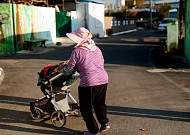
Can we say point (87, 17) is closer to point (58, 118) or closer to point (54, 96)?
point (54, 96)

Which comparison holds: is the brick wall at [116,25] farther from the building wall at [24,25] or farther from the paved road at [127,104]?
the paved road at [127,104]

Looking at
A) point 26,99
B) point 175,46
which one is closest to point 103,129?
point 26,99

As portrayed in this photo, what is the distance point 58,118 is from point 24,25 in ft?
45.8

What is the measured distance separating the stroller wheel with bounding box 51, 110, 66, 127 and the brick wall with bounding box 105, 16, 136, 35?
2857cm

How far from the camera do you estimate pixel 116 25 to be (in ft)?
124

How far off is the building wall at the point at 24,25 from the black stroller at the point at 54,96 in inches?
478

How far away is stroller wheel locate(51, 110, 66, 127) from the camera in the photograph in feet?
18.4

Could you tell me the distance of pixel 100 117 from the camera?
529cm

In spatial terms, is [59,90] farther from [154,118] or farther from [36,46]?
[36,46]

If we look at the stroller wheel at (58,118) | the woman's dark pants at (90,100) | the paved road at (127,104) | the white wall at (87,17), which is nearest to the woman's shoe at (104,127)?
the paved road at (127,104)

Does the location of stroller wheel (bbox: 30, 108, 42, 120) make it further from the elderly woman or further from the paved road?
the elderly woman

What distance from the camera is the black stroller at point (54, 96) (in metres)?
5.60

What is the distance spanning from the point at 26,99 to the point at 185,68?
6.65 m

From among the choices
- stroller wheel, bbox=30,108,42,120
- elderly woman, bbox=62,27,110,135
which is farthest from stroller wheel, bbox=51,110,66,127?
elderly woman, bbox=62,27,110,135
